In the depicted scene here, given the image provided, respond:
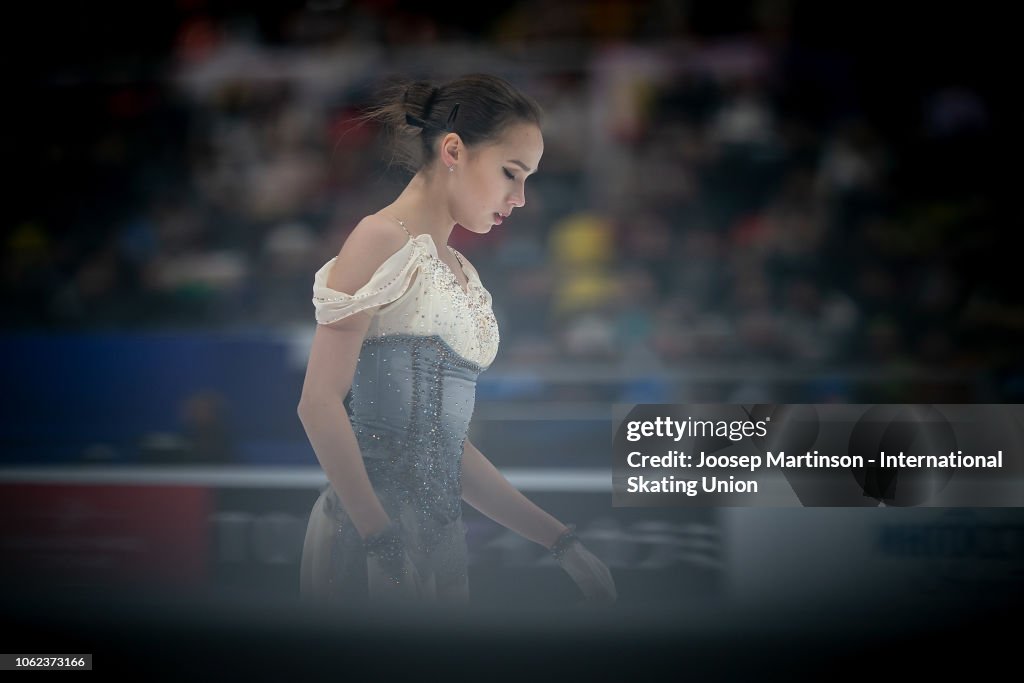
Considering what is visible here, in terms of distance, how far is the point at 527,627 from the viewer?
297 centimetres

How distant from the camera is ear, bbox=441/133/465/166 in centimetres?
207

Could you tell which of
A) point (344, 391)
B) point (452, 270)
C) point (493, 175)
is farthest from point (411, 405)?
point (493, 175)

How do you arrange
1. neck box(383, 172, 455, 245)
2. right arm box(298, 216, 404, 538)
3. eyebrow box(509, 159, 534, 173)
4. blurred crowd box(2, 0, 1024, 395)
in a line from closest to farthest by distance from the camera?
right arm box(298, 216, 404, 538), neck box(383, 172, 455, 245), eyebrow box(509, 159, 534, 173), blurred crowd box(2, 0, 1024, 395)

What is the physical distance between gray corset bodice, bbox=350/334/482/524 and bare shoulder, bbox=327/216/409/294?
11 cm

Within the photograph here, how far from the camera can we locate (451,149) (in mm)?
2066

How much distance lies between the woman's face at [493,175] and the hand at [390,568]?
610mm

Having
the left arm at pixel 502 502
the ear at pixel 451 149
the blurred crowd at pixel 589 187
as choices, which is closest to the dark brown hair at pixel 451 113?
the ear at pixel 451 149

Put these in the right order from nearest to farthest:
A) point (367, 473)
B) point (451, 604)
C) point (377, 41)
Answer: point (367, 473) < point (451, 604) < point (377, 41)

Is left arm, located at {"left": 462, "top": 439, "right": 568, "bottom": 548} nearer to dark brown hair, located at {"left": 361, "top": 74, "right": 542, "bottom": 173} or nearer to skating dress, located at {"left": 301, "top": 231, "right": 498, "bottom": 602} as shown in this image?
skating dress, located at {"left": 301, "top": 231, "right": 498, "bottom": 602}

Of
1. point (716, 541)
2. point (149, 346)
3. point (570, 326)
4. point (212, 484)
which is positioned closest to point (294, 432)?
point (212, 484)

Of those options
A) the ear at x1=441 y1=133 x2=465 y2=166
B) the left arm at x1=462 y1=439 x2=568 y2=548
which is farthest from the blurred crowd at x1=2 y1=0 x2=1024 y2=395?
the ear at x1=441 y1=133 x2=465 y2=166

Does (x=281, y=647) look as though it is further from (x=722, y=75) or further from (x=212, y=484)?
(x=722, y=75)

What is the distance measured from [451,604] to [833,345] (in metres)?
1.96

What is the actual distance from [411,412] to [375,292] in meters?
0.22
